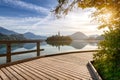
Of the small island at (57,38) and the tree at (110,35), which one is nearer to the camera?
the tree at (110,35)

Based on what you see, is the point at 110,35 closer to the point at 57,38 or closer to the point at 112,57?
the point at 112,57

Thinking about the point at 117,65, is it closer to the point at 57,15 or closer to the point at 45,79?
the point at 45,79

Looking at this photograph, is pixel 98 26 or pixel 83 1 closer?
pixel 83 1

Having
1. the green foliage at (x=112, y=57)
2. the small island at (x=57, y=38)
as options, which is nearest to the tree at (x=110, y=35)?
the green foliage at (x=112, y=57)

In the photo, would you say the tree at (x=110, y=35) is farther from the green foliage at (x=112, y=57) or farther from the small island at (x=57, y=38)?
the small island at (x=57, y=38)

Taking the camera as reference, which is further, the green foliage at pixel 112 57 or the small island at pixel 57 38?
the small island at pixel 57 38

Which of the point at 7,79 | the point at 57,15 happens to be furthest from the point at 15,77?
the point at 57,15

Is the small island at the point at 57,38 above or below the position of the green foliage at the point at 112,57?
above

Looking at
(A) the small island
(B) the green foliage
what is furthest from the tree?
(A) the small island

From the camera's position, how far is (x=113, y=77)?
17.9 ft

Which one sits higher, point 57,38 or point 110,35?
point 57,38

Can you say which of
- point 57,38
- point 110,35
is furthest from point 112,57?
point 57,38

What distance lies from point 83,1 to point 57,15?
1.20 meters

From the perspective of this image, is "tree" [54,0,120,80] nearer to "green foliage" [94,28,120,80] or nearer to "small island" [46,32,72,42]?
"green foliage" [94,28,120,80]
